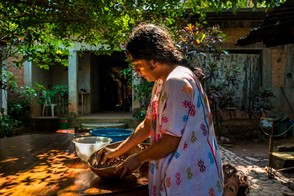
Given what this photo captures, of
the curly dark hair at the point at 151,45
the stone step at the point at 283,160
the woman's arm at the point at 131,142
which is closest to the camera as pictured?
the curly dark hair at the point at 151,45

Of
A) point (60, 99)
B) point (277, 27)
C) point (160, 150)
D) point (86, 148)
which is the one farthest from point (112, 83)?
point (160, 150)

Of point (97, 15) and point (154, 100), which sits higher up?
point (97, 15)

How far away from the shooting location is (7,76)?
800cm

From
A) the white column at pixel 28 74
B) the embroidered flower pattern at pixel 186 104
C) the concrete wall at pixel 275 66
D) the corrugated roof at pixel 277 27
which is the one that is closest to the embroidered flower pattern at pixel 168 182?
the embroidered flower pattern at pixel 186 104

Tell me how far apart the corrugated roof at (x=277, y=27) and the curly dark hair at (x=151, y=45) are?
8.83ft

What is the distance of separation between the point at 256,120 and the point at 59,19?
5.84m

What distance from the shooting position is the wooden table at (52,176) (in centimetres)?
163

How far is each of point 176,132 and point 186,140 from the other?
60 mm

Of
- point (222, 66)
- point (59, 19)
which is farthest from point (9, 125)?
point (222, 66)

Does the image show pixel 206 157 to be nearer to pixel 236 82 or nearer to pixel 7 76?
pixel 236 82

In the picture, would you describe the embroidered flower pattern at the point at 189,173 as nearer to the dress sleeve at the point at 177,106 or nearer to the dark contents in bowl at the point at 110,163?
the dress sleeve at the point at 177,106

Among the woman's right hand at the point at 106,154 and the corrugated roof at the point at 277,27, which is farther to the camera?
the corrugated roof at the point at 277,27

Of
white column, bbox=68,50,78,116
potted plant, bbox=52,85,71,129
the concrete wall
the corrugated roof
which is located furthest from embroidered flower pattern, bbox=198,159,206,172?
potted plant, bbox=52,85,71,129

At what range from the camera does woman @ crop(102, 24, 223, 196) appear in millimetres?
1362
